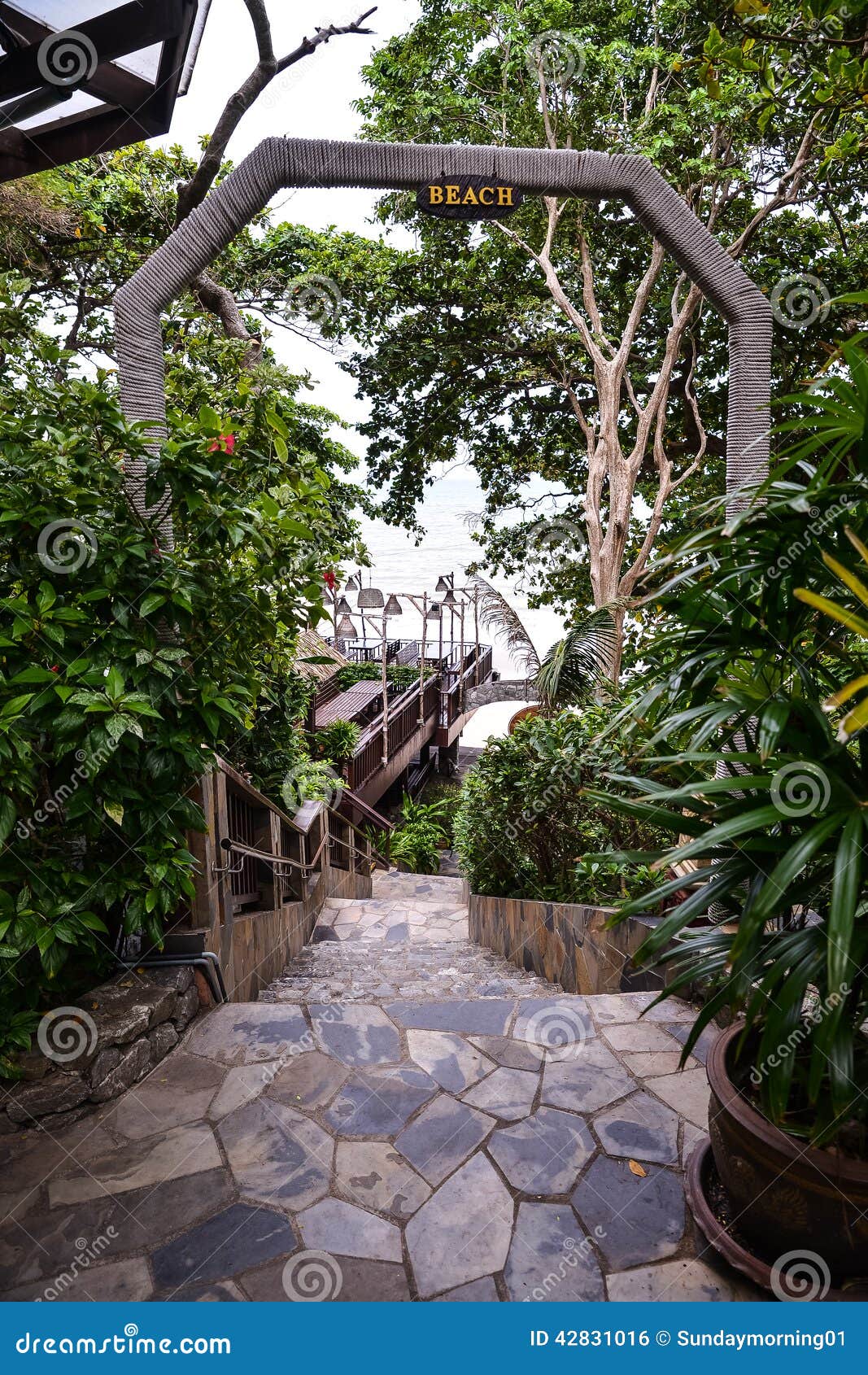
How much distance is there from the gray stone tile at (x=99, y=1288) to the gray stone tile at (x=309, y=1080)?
2.35ft

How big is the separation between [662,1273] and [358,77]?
Result: 1041cm

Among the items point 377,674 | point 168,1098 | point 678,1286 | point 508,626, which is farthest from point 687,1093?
point 377,674

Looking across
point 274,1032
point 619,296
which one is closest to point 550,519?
point 619,296

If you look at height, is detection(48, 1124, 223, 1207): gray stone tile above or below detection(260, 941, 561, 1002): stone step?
above

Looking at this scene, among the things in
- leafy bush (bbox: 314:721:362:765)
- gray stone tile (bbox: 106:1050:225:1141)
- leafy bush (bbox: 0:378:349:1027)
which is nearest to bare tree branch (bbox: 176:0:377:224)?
leafy bush (bbox: 0:378:349:1027)

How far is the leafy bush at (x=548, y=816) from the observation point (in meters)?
4.23

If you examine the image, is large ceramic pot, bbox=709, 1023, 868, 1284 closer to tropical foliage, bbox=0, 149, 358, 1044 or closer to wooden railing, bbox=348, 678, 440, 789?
tropical foliage, bbox=0, 149, 358, 1044

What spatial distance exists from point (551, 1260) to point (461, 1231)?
25cm

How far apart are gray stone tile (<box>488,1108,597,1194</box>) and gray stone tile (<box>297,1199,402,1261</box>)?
413 mm

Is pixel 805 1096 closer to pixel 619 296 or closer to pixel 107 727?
pixel 107 727

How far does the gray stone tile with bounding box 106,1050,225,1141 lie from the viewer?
8.05 feet

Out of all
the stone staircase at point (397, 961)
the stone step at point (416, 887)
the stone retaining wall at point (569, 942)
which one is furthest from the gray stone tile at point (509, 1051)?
the stone step at point (416, 887)

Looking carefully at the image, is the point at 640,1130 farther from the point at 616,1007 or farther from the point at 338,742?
the point at 338,742

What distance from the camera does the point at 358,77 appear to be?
8.09 metres
